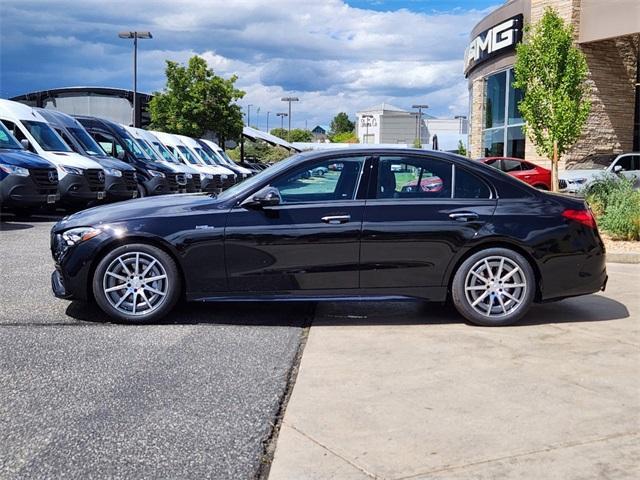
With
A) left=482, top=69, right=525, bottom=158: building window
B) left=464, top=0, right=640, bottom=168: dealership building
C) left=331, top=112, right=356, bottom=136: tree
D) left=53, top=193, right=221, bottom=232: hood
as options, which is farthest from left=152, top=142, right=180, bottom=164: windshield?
left=331, top=112, right=356, bottom=136: tree

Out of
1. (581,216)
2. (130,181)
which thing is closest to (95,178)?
(130,181)

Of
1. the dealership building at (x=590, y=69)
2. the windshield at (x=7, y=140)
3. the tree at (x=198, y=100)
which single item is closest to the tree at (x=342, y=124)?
the tree at (x=198, y=100)

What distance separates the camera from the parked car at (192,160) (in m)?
22.5

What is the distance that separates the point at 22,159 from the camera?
13.1m

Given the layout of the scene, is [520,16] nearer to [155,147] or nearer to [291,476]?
[155,147]

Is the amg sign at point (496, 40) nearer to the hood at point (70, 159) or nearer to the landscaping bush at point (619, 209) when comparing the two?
the landscaping bush at point (619, 209)

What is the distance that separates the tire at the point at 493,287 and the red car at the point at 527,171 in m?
16.5

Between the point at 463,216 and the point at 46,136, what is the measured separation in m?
12.3

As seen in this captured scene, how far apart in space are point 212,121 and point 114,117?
64.9 ft

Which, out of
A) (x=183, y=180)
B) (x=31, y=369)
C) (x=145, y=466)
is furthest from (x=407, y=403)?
(x=183, y=180)

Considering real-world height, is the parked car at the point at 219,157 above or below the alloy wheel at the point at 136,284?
above

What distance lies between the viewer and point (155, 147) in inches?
848

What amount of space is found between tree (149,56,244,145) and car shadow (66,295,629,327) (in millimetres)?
38500

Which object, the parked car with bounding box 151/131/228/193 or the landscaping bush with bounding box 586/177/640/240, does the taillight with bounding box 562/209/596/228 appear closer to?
the landscaping bush with bounding box 586/177/640/240
